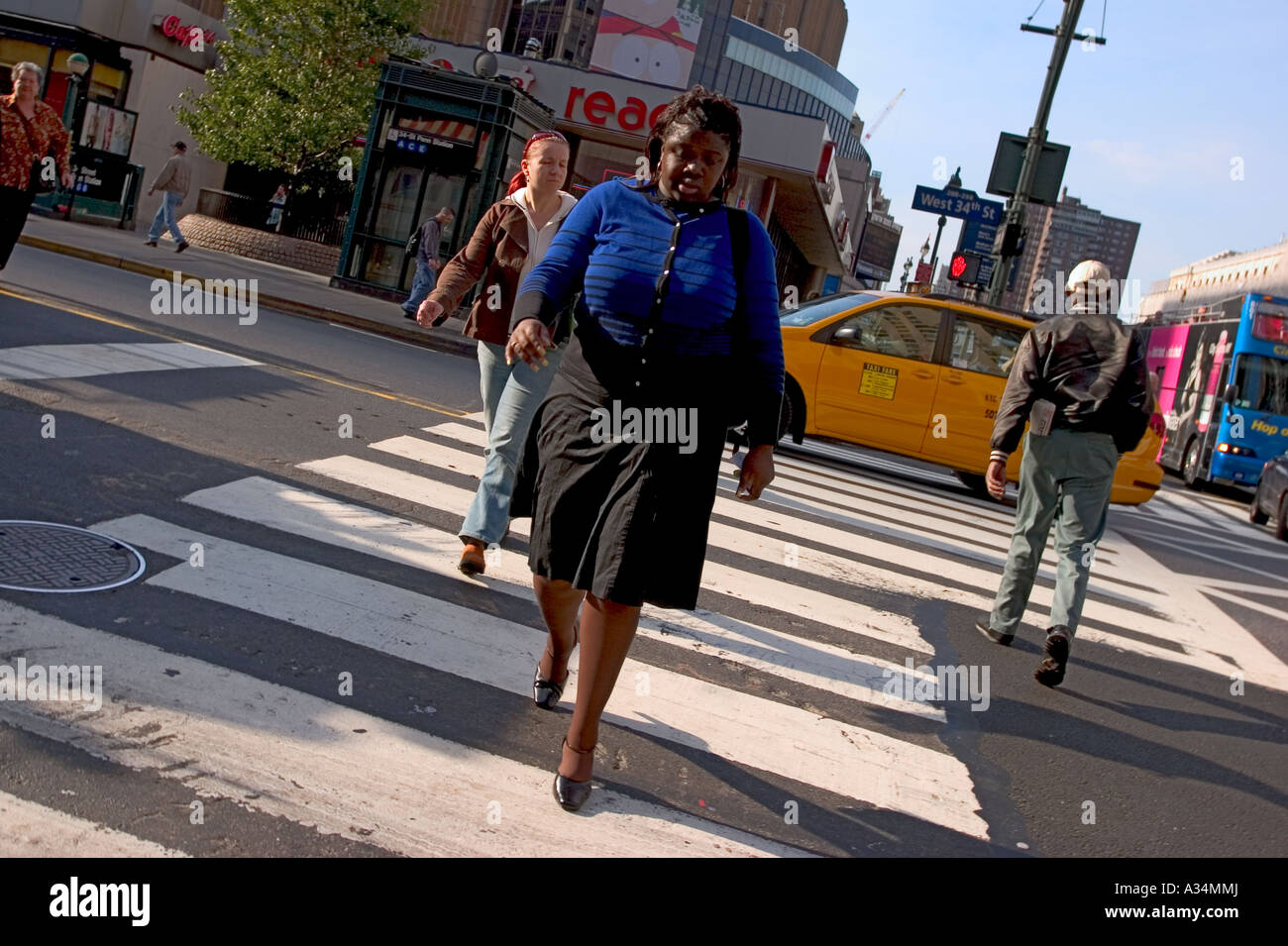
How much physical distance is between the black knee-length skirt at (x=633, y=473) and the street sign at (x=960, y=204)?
17.3 meters

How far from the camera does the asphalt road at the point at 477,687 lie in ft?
10.1

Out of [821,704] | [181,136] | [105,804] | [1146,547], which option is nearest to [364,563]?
[821,704]

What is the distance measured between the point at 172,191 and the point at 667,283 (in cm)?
1806

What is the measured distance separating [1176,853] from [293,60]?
2425 centimetres

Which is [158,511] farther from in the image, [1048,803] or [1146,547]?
[1146,547]

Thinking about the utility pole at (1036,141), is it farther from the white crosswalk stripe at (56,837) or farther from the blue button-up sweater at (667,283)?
the white crosswalk stripe at (56,837)

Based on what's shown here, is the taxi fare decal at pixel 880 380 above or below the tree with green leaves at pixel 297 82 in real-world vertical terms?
below

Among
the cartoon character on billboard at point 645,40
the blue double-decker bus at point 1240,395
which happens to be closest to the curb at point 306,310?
the blue double-decker bus at point 1240,395

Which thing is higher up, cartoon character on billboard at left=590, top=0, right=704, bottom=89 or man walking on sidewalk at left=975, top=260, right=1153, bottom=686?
cartoon character on billboard at left=590, top=0, right=704, bottom=89

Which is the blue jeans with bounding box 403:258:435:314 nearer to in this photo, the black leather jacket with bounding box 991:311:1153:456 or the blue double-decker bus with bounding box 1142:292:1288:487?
the blue double-decker bus with bounding box 1142:292:1288:487

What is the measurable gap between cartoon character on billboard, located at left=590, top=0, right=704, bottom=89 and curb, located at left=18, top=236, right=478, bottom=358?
29.3 m

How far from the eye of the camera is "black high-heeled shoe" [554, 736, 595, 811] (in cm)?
325

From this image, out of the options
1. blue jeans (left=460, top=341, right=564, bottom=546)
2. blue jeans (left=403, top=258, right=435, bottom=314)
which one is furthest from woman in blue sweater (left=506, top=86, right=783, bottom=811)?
blue jeans (left=403, top=258, right=435, bottom=314)
